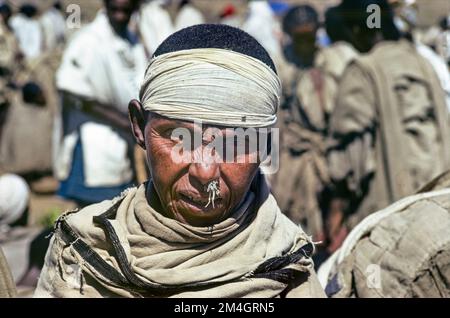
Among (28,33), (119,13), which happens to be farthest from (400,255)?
(28,33)

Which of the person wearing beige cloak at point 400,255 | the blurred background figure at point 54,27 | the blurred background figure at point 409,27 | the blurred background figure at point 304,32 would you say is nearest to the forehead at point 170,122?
the person wearing beige cloak at point 400,255

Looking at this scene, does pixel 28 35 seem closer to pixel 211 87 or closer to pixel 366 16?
pixel 366 16

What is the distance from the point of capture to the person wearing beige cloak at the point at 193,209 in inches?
103

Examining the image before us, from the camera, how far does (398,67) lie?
6.16 meters

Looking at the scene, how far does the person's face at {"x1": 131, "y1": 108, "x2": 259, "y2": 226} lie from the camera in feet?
8.54

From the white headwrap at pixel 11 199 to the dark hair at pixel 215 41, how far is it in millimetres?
5832

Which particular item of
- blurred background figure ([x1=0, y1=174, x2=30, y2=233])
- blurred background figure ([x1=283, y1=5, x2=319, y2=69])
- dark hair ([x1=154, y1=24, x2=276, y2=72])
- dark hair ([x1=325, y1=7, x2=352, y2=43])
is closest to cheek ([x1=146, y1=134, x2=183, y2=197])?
dark hair ([x1=154, y1=24, x2=276, y2=72])

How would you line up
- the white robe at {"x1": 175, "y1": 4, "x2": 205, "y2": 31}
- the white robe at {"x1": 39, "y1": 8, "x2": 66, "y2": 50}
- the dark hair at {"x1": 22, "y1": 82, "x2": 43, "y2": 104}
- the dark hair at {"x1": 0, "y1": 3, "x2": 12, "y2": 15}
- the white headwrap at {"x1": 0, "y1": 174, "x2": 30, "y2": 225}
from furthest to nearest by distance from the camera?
the white robe at {"x1": 39, "y1": 8, "x2": 66, "y2": 50}, the white robe at {"x1": 175, "y1": 4, "x2": 205, "y2": 31}, the dark hair at {"x1": 0, "y1": 3, "x2": 12, "y2": 15}, the dark hair at {"x1": 22, "y1": 82, "x2": 43, "y2": 104}, the white headwrap at {"x1": 0, "y1": 174, "x2": 30, "y2": 225}

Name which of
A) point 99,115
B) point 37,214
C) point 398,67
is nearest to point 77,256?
point 99,115

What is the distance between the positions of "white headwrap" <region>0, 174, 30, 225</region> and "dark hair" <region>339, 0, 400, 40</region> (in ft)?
10.4

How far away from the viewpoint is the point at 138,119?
280cm

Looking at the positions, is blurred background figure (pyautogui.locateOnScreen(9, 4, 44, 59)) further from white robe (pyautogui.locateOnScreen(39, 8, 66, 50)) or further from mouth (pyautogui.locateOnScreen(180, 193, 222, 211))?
mouth (pyautogui.locateOnScreen(180, 193, 222, 211))

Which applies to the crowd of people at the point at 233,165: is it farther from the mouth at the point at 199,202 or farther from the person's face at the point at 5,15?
the person's face at the point at 5,15

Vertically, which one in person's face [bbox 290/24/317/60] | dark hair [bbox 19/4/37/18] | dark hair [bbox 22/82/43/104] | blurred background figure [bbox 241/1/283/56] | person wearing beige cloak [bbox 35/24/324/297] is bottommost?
person wearing beige cloak [bbox 35/24/324/297]
